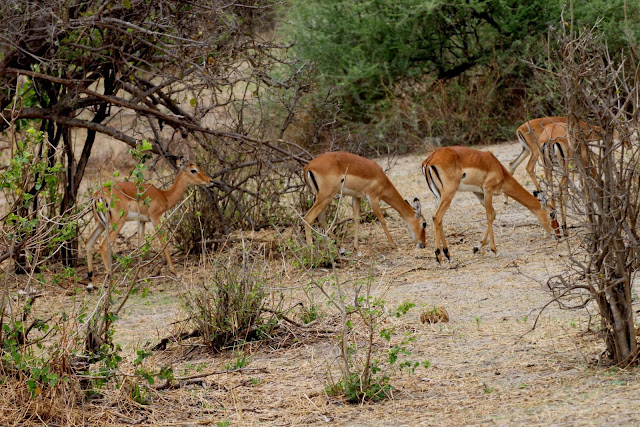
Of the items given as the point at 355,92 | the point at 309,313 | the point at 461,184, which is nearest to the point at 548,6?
the point at 355,92

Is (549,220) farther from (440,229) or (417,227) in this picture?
(417,227)

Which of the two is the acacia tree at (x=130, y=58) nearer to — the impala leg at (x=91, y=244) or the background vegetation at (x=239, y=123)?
the background vegetation at (x=239, y=123)

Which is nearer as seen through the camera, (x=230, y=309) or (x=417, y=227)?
(x=230, y=309)

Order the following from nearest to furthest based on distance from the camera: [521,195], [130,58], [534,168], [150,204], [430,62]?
[130,58], [521,195], [150,204], [534,168], [430,62]

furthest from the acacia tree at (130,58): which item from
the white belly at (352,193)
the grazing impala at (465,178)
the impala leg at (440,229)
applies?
the impala leg at (440,229)

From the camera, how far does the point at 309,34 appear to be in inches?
586

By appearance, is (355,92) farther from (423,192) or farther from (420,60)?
(423,192)

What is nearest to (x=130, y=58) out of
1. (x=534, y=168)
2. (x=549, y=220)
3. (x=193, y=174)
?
(x=193, y=174)

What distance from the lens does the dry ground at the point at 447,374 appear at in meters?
3.91

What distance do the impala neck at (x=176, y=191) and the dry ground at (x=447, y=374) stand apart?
82.4 inches

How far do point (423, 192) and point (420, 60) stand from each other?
13.4 ft

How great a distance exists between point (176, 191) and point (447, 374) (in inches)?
195

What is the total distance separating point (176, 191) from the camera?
29.3ft

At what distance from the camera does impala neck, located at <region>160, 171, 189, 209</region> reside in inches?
348
